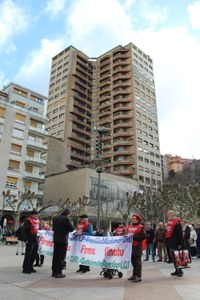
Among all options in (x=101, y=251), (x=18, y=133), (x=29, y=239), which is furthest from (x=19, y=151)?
(x=101, y=251)

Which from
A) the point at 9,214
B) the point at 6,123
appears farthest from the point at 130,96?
the point at 9,214

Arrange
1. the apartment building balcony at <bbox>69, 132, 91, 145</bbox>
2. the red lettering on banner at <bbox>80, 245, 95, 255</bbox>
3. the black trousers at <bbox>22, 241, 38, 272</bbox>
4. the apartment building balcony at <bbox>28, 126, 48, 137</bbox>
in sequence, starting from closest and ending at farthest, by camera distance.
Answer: the black trousers at <bbox>22, 241, 38, 272</bbox> → the red lettering on banner at <bbox>80, 245, 95, 255</bbox> → the apartment building balcony at <bbox>28, 126, 48, 137</bbox> → the apartment building balcony at <bbox>69, 132, 91, 145</bbox>

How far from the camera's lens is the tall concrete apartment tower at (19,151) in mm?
42094

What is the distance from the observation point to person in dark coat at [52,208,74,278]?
781 centimetres

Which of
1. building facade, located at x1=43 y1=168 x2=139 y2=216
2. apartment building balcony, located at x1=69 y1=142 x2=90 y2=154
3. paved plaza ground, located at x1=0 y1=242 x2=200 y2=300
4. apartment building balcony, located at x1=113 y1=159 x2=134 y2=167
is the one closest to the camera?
paved plaza ground, located at x1=0 y1=242 x2=200 y2=300

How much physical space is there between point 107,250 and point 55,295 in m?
3.00

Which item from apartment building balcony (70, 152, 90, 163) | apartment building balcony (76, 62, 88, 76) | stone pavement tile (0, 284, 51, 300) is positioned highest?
apartment building balcony (76, 62, 88, 76)

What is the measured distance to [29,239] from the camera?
8.59 m

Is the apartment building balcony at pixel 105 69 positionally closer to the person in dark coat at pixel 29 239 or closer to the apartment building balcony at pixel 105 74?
the apartment building balcony at pixel 105 74

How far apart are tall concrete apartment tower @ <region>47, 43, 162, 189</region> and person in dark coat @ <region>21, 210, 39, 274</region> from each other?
206 feet

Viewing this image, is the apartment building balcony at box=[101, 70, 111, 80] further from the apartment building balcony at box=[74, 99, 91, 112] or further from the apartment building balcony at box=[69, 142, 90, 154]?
the apartment building balcony at box=[69, 142, 90, 154]

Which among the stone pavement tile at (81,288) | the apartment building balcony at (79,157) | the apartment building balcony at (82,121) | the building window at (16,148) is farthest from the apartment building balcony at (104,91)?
the stone pavement tile at (81,288)

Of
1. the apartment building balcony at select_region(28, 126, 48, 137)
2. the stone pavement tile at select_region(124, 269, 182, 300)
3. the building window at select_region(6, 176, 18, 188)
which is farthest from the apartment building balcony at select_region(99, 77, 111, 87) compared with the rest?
the stone pavement tile at select_region(124, 269, 182, 300)

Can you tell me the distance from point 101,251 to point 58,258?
129 cm
